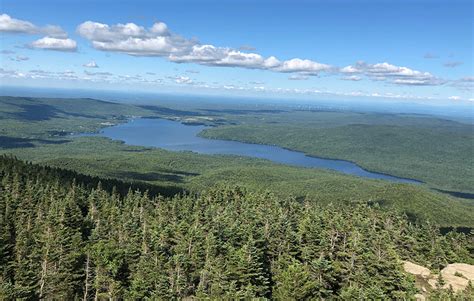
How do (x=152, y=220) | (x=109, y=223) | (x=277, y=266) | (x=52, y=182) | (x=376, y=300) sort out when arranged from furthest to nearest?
(x=52, y=182), (x=152, y=220), (x=109, y=223), (x=277, y=266), (x=376, y=300)

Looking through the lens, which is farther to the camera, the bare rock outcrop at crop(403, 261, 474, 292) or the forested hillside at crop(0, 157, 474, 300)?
the bare rock outcrop at crop(403, 261, 474, 292)

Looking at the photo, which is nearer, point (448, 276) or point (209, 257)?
point (209, 257)

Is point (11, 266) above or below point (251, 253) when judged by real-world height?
below


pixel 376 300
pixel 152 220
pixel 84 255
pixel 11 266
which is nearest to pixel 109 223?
pixel 152 220

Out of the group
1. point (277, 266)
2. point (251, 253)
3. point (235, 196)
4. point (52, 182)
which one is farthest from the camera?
point (52, 182)

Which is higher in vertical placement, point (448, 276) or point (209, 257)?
point (209, 257)

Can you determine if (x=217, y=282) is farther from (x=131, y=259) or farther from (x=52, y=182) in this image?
(x=52, y=182)

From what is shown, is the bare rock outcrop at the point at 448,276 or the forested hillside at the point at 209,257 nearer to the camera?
the forested hillside at the point at 209,257

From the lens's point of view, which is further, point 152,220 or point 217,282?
point 152,220
